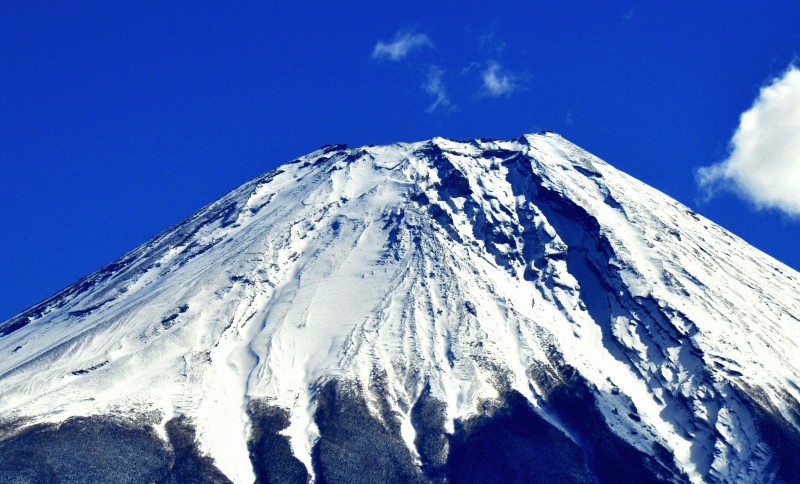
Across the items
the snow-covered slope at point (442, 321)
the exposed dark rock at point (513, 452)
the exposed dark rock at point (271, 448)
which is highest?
the snow-covered slope at point (442, 321)

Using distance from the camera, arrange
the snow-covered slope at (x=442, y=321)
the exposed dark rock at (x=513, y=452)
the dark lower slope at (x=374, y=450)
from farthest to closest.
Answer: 1. the snow-covered slope at (x=442, y=321)
2. the exposed dark rock at (x=513, y=452)
3. the dark lower slope at (x=374, y=450)

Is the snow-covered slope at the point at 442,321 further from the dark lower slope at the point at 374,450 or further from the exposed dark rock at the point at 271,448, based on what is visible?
the exposed dark rock at the point at 271,448

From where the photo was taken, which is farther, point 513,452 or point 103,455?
point 513,452

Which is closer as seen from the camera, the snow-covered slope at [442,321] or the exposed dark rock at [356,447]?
the exposed dark rock at [356,447]

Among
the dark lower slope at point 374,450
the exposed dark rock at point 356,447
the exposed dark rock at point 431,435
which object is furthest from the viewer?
the exposed dark rock at point 431,435

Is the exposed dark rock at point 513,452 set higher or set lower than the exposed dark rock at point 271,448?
lower

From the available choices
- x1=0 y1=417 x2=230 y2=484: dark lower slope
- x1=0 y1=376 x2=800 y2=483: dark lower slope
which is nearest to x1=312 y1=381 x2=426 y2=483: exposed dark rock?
x1=0 y1=376 x2=800 y2=483: dark lower slope

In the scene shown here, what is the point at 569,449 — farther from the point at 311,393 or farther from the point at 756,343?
the point at 756,343

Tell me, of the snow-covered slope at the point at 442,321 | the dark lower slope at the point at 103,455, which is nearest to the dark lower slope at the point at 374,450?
the dark lower slope at the point at 103,455

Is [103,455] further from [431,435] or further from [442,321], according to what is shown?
[442,321]

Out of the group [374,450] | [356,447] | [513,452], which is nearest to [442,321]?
[513,452]

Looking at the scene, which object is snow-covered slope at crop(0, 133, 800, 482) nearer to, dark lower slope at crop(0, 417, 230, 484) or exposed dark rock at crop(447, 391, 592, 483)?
exposed dark rock at crop(447, 391, 592, 483)
